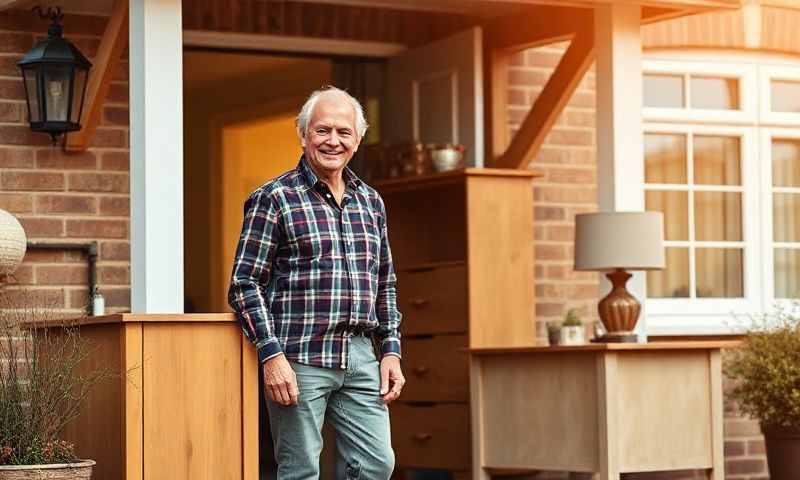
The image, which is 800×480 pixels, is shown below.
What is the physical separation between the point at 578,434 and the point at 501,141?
2029 millimetres

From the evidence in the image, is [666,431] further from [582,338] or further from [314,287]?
[314,287]

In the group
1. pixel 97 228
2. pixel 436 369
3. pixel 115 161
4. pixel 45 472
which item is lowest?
pixel 45 472

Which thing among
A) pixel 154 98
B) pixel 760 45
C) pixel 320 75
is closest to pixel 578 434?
pixel 154 98

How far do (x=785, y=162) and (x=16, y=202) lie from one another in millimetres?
4335

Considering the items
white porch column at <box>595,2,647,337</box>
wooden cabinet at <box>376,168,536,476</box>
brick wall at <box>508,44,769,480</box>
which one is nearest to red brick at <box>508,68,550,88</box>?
brick wall at <box>508,44,769,480</box>

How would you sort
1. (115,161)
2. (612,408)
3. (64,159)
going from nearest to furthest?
(612,408) < (64,159) < (115,161)

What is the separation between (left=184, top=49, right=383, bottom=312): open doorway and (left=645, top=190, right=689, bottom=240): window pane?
3155 millimetres

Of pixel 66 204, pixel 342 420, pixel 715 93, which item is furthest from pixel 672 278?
pixel 342 420

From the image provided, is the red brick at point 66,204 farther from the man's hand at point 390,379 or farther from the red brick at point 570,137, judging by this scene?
the man's hand at point 390,379

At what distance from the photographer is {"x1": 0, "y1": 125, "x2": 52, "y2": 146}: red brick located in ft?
24.2

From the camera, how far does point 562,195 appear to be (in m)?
8.62

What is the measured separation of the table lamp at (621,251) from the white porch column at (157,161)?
1.97m

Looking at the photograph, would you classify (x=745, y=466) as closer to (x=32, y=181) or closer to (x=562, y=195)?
(x=562, y=195)

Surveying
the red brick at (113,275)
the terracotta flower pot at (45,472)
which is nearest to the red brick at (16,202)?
the red brick at (113,275)
